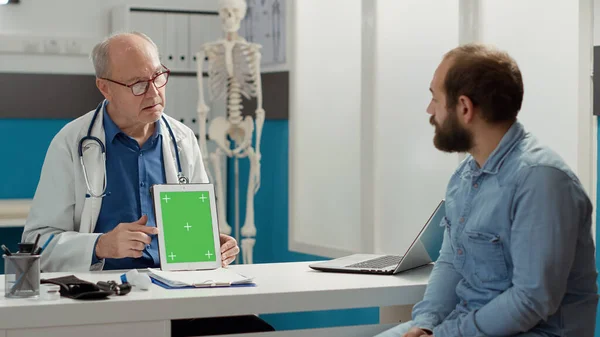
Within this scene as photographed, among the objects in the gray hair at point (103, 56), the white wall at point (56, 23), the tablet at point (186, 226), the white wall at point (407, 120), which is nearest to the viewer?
the tablet at point (186, 226)

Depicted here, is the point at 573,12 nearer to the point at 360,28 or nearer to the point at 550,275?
the point at 360,28

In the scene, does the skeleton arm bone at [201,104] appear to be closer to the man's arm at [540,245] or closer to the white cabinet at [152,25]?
the white cabinet at [152,25]

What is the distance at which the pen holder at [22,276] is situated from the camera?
1.74 metres

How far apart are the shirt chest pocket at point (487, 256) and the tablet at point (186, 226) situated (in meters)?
0.64

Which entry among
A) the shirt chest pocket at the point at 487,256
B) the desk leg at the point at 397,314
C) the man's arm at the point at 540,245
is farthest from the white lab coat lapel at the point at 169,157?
the man's arm at the point at 540,245

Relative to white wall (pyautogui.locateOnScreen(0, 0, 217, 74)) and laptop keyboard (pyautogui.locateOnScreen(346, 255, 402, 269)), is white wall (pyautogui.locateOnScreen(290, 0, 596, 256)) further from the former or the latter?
white wall (pyautogui.locateOnScreen(0, 0, 217, 74))

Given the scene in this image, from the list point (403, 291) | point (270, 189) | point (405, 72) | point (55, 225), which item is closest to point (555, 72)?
point (405, 72)

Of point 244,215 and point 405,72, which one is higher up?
point 405,72

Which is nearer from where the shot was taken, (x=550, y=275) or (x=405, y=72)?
(x=550, y=275)

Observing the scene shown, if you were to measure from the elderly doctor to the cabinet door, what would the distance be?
2.24m

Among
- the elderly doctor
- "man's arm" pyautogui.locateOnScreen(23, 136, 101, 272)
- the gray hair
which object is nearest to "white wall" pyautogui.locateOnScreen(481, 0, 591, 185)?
the elderly doctor

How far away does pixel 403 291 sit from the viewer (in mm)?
Answer: 1967

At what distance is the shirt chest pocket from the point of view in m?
1.74

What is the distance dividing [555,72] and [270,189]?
2044 mm
